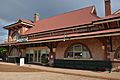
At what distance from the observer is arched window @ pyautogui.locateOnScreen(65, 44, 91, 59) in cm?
1555

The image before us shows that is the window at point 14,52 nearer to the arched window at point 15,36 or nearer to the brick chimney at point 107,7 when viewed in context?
the arched window at point 15,36

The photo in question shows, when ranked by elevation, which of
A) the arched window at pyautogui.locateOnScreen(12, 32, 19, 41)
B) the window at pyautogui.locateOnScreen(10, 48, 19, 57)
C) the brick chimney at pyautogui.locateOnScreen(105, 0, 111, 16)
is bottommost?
the window at pyautogui.locateOnScreen(10, 48, 19, 57)

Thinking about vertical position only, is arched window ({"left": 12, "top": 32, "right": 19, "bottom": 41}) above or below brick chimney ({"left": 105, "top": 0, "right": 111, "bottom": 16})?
below

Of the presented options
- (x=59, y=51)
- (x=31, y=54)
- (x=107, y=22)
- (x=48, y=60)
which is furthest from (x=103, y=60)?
(x=31, y=54)

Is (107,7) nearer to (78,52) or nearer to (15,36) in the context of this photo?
(78,52)

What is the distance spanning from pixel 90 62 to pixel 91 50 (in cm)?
136

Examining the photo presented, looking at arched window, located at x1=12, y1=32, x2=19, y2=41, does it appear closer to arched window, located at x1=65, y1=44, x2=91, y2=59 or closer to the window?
the window

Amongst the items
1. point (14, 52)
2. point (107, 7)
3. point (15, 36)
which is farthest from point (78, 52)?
point (15, 36)

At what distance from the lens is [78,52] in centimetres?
1620

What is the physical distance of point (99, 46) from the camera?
14.5 m

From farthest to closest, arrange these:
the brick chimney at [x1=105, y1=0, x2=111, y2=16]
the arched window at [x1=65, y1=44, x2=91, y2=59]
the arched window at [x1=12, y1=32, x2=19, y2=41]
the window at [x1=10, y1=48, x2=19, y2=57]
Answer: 1. the arched window at [x1=12, y1=32, x2=19, y2=41]
2. the window at [x1=10, y1=48, x2=19, y2=57]
3. the brick chimney at [x1=105, y1=0, x2=111, y2=16]
4. the arched window at [x1=65, y1=44, x2=91, y2=59]

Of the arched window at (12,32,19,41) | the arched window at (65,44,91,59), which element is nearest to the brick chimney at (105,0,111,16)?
the arched window at (65,44,91,59)

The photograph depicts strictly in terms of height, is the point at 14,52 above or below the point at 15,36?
below

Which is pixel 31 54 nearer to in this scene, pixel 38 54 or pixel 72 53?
pixel 38 54
